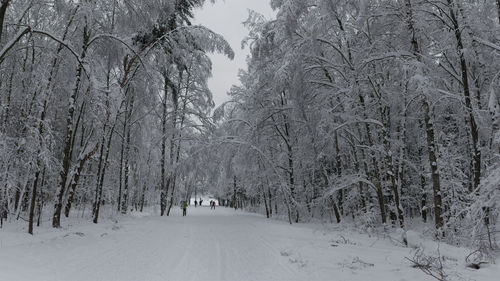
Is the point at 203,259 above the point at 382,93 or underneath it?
underneath

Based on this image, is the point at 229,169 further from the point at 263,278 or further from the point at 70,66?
the point at 263,278

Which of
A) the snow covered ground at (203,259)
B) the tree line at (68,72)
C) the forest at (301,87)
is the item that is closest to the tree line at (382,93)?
the forest at (301,87)

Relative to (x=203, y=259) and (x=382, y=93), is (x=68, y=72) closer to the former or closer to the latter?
(x=203, y=259)

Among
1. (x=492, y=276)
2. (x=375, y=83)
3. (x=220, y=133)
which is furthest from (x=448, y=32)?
(x=220, y=133)

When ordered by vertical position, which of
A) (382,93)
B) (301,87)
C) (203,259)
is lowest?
(203,259)

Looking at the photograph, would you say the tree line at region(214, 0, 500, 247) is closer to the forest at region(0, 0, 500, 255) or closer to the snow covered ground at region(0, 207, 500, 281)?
the forest at region(0, 0, 500, 255)

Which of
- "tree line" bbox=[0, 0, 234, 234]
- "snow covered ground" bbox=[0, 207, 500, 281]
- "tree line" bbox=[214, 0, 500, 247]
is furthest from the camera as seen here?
"tree line" bbox=[0, 0, 234, 234]

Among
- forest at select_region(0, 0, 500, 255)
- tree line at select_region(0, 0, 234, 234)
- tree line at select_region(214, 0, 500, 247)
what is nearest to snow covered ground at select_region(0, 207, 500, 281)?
forest at select_region(0, 0, 500, 255)

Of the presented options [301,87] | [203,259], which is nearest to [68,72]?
[203,259]

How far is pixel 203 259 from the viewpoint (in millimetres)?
7066

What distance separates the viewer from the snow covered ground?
553 centimetres

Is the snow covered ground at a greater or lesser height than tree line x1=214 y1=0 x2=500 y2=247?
lesser

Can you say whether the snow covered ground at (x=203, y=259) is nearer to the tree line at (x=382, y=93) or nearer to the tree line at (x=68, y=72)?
the tree line at (x=382, y=93)

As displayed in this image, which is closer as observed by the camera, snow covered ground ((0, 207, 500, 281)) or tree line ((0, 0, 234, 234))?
snow covered ground ((0, 207, 500, 281))
